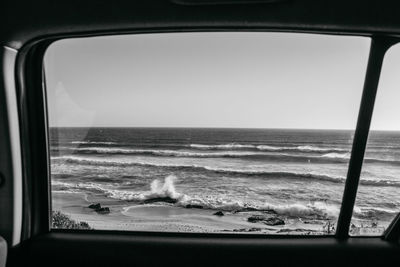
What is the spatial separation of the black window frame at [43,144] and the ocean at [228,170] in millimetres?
851

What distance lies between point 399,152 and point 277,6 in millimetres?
2480

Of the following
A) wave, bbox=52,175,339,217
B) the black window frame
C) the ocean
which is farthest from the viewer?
the ocean

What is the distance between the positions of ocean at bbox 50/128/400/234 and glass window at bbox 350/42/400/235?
32mm

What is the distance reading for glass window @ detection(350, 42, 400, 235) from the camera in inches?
85.7

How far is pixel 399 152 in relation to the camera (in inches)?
136

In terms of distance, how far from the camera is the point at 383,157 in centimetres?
329

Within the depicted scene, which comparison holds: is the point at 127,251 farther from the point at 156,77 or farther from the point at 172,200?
the point at 156,77

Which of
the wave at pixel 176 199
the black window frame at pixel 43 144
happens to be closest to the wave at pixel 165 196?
the wave at pixel 176 199

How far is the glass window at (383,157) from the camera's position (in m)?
2.18

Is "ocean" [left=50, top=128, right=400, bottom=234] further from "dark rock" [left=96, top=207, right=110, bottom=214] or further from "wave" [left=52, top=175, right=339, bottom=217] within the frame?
"dark rock" [left=96, top=207, right=110, bottom=214]

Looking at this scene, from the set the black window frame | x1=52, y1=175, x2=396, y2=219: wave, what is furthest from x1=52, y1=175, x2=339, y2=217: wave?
the black window frame

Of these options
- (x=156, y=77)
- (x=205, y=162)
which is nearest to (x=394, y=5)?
(x=156, y=77)

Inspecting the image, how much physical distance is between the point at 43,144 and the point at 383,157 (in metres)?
2.83

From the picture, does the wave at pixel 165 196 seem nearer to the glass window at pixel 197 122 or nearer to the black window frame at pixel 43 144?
the glass window at pixel 197 122
